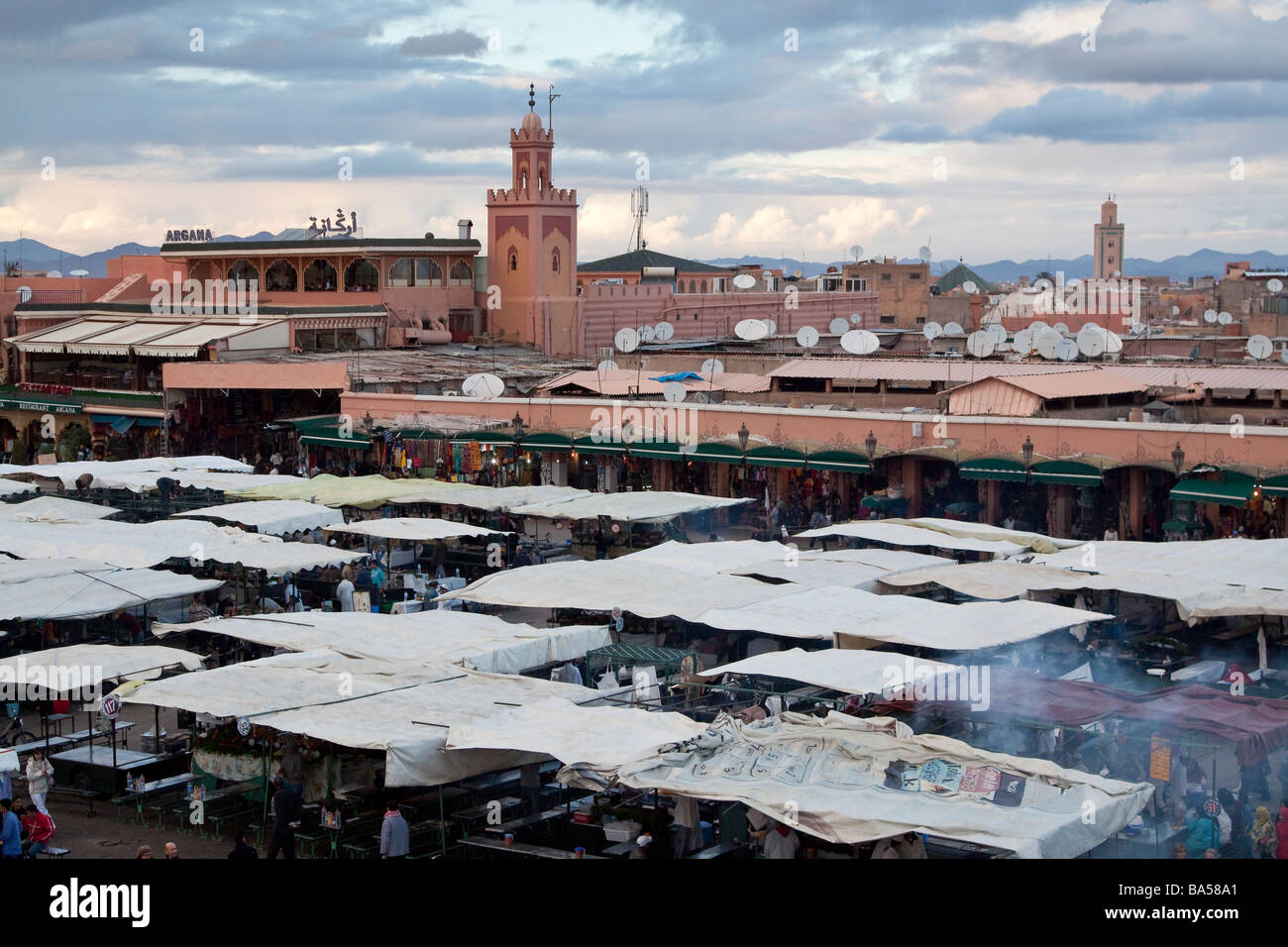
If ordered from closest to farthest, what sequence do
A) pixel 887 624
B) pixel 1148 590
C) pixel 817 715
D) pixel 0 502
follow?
1. pixel 817 715
2. pixel 887 624
3. pixel 1148 590
4. pixel 0 502

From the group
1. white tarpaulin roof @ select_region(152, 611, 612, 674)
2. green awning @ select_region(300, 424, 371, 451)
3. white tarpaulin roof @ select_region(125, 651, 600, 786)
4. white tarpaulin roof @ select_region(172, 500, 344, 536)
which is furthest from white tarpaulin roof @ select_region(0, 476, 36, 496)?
white tarpaulin roof @ select_region(125, 651, 600, 786)

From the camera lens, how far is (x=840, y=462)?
3048 cm

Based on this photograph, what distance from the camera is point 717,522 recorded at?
30.7m

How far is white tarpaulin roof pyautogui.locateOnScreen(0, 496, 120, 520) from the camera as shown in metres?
26.2

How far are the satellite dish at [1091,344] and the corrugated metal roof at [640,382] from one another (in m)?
7.22

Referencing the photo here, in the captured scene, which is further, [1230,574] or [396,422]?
[396,422]

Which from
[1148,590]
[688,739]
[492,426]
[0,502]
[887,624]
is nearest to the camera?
[688,739]

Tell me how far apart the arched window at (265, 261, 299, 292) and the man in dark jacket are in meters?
39.1

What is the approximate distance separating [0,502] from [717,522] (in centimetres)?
1227

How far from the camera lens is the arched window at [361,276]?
166 feet

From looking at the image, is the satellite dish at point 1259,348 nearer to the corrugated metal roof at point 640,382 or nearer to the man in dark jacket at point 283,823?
the corrugated metal roof at point 640,382

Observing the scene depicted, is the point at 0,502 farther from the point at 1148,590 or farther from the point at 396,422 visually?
the point at 1148,590
